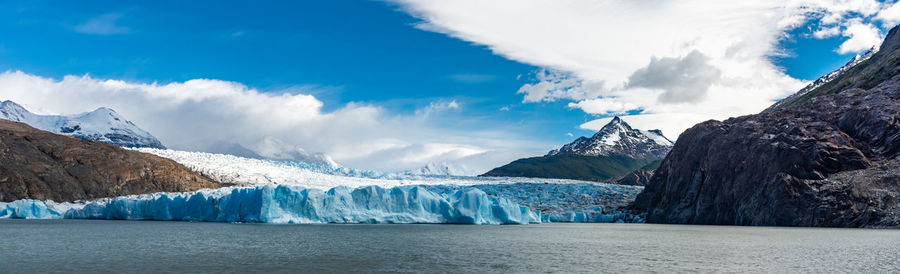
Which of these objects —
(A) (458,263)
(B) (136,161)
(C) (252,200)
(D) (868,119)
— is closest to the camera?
(A) (458,263)

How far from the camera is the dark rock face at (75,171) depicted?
73.9 m

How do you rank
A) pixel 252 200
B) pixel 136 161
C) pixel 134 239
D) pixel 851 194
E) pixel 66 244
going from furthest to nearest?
pixel 136 161 → pixel 252 200 → pixel 851 194 → pixel 134 239 → pixel 66 244

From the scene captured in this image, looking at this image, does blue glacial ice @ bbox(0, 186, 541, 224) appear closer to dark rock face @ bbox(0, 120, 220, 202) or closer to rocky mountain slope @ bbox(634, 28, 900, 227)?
dark rock face @ bbox(0, 120, 220, 202)

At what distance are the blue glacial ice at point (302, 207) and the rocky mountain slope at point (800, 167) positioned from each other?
19461mm

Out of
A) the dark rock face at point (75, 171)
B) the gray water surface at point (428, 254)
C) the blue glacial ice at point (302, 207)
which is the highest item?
the dark rock face at point (75, 171)

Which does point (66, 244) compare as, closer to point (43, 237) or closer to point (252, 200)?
point (43, 237)

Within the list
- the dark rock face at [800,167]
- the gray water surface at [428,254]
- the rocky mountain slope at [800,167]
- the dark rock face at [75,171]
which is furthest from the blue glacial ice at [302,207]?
the dark rock face at [800,167]

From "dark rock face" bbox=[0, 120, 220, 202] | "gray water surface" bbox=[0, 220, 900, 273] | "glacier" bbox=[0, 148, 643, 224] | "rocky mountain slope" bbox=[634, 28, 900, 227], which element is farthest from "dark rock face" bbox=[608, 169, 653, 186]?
"gray water surface" bbox=[0, 220, 900, 273]

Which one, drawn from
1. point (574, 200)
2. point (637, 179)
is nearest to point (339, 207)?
point (574, 200)

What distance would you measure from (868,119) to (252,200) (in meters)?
59.0

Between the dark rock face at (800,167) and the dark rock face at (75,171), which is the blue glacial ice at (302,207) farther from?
the dark rock face at (800,167)

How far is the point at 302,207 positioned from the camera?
175 ft

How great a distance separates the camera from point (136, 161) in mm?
86812

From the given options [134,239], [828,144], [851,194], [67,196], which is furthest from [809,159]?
[67,196]
